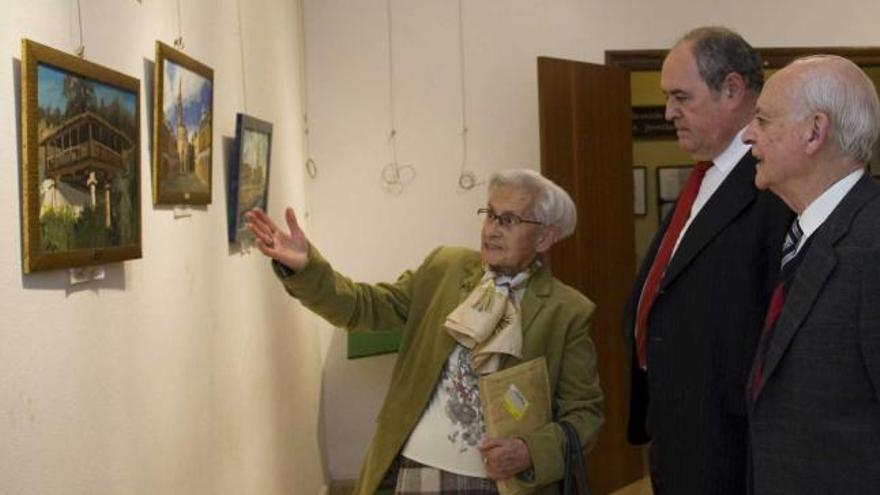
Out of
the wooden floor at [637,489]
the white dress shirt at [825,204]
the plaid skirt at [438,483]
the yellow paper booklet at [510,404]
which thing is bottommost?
the wooden floor at [637,489]

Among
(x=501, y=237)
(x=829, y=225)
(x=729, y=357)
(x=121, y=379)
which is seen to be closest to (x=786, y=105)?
(x=829, y=225)

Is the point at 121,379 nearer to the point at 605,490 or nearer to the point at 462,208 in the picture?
the point at 462,208

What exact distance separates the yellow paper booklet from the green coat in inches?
1.6

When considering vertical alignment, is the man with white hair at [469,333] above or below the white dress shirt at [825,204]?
below

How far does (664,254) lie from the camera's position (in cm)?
204

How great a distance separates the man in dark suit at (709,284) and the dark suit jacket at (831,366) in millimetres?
279

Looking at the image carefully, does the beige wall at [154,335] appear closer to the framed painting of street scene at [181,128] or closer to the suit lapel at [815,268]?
the framed painting of street scene at [181,128]

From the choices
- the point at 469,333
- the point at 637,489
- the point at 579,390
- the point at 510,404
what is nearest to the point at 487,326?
the point at 469,333

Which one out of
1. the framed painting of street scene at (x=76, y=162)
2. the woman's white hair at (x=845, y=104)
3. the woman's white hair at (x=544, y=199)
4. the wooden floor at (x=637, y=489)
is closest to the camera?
the framed painting of street scene at (x=76, y=162)

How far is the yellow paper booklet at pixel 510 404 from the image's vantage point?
84.2 inches

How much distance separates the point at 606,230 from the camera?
461 cm

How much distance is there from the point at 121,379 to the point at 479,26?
10.5ft

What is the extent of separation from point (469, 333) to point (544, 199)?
41 centimetres

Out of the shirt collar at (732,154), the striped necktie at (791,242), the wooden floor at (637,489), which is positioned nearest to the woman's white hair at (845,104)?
the striped necktie at (791,242)
